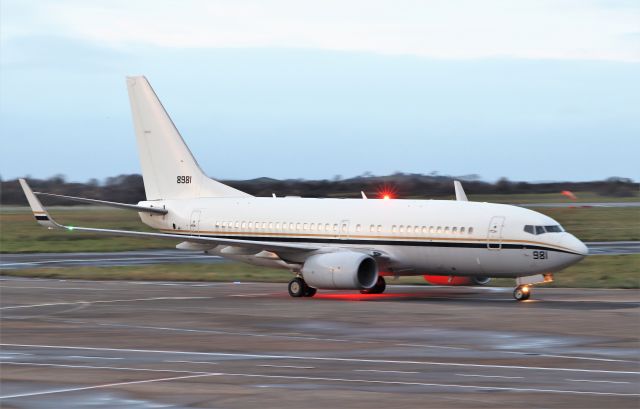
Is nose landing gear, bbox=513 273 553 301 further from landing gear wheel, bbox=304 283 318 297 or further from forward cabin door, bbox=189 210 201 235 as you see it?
forward cabin door, bbox=189 210 201 235

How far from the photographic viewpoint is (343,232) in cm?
4044

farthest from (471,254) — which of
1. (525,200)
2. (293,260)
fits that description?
(525,200)

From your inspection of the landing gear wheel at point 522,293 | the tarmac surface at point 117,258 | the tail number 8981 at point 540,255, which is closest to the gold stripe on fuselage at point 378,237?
the tail number 8981 at point 540,255

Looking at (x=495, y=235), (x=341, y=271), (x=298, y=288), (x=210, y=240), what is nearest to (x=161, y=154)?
(x=210, y=240)

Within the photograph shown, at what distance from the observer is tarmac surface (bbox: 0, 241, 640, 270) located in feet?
186

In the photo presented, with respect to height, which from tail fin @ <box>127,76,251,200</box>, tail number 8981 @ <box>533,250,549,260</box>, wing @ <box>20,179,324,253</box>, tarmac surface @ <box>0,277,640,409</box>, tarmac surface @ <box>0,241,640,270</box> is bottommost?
tarmac surface @ <box>0,277,640,409</box>

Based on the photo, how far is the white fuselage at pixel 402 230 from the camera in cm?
3666

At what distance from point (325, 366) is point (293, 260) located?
65.2 ft

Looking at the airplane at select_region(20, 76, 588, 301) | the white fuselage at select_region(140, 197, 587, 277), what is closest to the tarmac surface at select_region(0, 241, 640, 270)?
the airplane at select_region(20, 76, 588, 301)

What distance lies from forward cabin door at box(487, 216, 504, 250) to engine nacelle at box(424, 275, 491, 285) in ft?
8.97

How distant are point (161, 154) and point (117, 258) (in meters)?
15.4

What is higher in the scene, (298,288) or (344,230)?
(344,230)

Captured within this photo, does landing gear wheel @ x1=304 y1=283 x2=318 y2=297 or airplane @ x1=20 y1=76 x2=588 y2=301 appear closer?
airplane @ x1=20 y1=76 x2=588 y2=301

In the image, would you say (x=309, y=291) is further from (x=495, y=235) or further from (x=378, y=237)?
(x=495, y=235)
